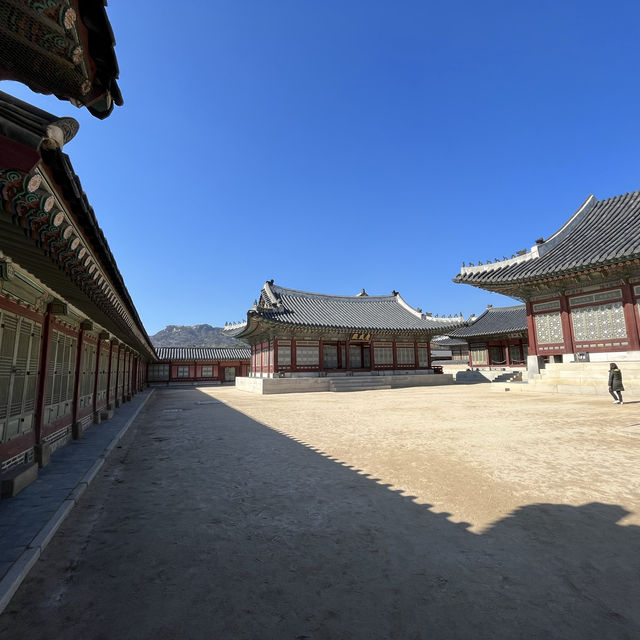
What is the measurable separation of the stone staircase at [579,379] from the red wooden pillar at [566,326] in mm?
947

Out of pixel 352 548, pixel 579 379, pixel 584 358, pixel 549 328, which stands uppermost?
pixel 549 328

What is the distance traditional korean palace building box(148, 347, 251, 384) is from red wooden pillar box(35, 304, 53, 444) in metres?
34.4

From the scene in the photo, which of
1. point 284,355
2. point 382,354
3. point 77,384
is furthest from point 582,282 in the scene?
point 77,384

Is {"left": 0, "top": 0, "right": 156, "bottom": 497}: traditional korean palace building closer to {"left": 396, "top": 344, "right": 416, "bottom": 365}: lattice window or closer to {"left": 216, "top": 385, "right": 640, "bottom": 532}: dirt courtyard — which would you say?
{"left": 216, "top": 385, "right": 640, "bottom": 532}: dirt courtyard

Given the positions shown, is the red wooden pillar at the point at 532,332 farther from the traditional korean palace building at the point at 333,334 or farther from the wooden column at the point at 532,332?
the traditional korean palace building at the point at 333,334

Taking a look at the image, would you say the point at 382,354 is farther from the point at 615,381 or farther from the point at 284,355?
the point at 615,381

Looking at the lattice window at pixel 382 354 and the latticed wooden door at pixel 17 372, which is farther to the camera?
the lattice window at pixel 382 354

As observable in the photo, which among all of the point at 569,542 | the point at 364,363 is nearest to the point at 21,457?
the point at 569,542

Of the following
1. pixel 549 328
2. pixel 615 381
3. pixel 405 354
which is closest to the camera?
Result: pixel 615 381

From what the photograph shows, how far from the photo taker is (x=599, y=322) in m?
17.3

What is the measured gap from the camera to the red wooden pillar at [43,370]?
6.82 m

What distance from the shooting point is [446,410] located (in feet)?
44.0

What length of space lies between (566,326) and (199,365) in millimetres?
35916

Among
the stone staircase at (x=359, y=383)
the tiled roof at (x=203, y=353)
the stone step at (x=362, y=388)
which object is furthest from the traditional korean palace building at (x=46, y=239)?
the tiled roof at (x=203, y=353)
